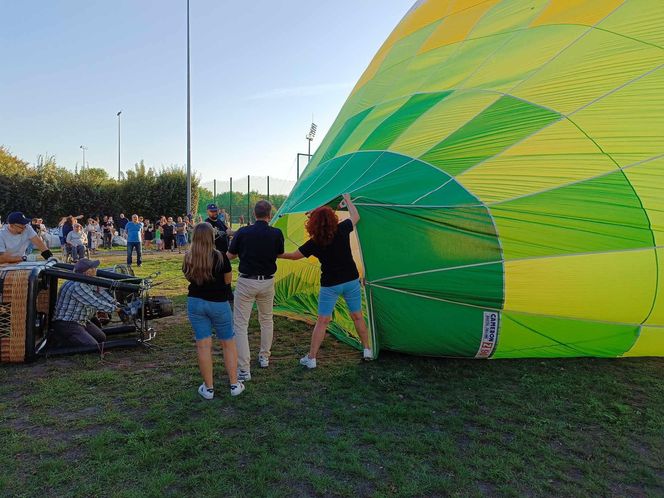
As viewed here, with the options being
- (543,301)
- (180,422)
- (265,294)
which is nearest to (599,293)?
(543,301)

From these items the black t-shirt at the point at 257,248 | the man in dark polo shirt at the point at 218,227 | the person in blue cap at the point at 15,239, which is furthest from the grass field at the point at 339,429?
the man in dark polo shirt at the point at 218,227

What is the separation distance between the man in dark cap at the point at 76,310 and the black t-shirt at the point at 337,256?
217 centimetres

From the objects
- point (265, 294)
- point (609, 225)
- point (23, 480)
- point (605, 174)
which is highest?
point (605, 174)

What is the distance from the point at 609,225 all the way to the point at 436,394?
1924mm

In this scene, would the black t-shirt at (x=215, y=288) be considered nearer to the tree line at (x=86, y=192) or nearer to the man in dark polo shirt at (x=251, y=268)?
the man in dark polo shirt at (x=251, y=268)

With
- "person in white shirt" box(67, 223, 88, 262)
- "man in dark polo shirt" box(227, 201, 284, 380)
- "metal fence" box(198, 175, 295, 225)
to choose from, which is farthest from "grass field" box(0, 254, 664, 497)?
"metal fence" box(198, 175, 295, 225)

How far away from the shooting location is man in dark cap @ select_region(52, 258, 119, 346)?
4.77 meters

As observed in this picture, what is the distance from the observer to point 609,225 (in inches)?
152

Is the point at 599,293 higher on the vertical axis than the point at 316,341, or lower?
higher

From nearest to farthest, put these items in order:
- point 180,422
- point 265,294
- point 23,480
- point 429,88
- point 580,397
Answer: point 23,480 < point 180,422 < point 580,397 < point 265,294 < point 429,88

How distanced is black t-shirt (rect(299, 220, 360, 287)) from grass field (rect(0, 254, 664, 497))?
84cm

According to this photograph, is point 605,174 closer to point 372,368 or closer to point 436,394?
point 436,394

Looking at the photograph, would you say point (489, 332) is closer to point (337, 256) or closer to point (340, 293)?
point (340, 293)

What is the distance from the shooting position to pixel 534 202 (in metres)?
3.94
